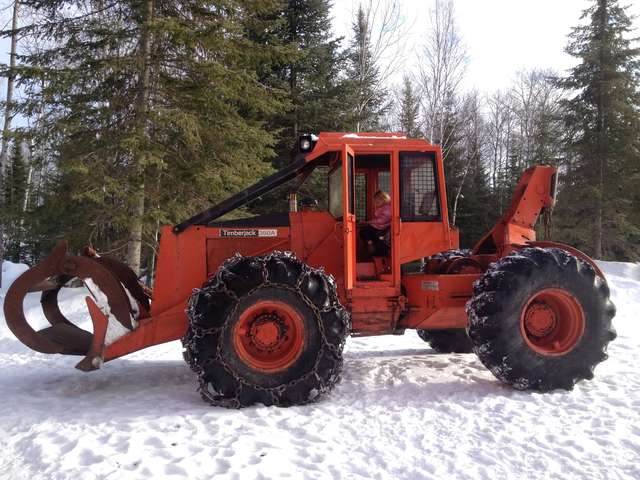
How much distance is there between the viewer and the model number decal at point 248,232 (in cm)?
569

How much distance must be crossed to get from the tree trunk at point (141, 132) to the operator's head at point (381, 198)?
552 cm

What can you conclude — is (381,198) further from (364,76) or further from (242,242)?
(364,76)

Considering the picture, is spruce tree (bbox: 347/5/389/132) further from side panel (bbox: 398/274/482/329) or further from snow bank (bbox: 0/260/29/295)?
snow bank (bbox: 0/260/29/295)

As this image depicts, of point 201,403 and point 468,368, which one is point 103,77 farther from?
point 468,368

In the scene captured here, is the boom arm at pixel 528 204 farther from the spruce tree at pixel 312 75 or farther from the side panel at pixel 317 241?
the spruce tree at pixel 312 75

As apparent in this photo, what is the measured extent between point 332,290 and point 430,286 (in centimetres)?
129

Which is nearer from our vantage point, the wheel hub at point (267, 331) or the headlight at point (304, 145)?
the wheel hub at point (267, 331)

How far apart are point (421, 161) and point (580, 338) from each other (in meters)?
2.52

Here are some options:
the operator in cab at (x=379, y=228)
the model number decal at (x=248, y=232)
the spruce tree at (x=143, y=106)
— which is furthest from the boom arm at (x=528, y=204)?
the spruce tree at (x=143, y=106)

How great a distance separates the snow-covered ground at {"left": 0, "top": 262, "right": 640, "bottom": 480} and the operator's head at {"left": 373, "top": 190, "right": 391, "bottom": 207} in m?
2.02

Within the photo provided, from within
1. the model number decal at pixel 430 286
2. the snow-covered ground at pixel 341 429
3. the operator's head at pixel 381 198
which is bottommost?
the snow-covered ground at pixel 341 429

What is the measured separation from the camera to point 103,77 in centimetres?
1048

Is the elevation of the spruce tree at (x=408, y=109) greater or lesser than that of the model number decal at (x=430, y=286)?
greater

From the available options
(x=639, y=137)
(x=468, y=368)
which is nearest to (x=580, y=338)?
(x=468, y=368)
